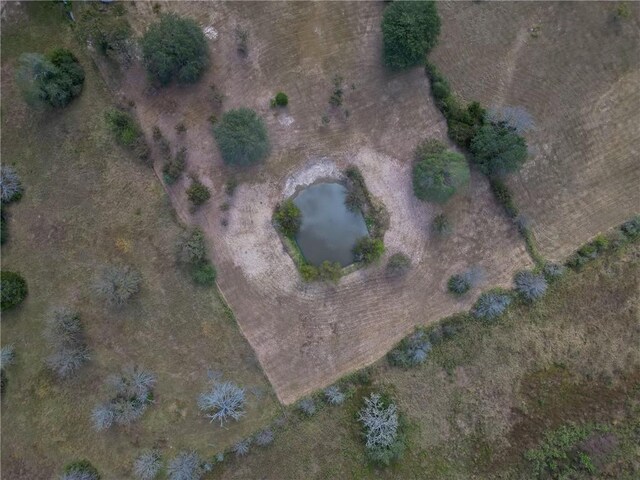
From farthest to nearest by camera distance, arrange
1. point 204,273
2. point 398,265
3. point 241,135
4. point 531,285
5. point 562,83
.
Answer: point 562,83 → point 398,265 → point 531,285 → point 204,273 → point 241,135

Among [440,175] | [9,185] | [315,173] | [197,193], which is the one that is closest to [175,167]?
[197,193]

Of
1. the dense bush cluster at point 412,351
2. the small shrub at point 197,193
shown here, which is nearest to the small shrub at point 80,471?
the small shrub at point 197,193

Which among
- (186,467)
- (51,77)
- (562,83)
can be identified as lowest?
(186,467)

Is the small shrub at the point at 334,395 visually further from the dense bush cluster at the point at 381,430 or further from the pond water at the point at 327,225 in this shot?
the pond water at the point at 327,225

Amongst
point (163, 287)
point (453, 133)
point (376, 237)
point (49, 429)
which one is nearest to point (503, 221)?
point (453, 133)

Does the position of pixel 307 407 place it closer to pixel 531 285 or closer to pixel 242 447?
pixel 242 447
